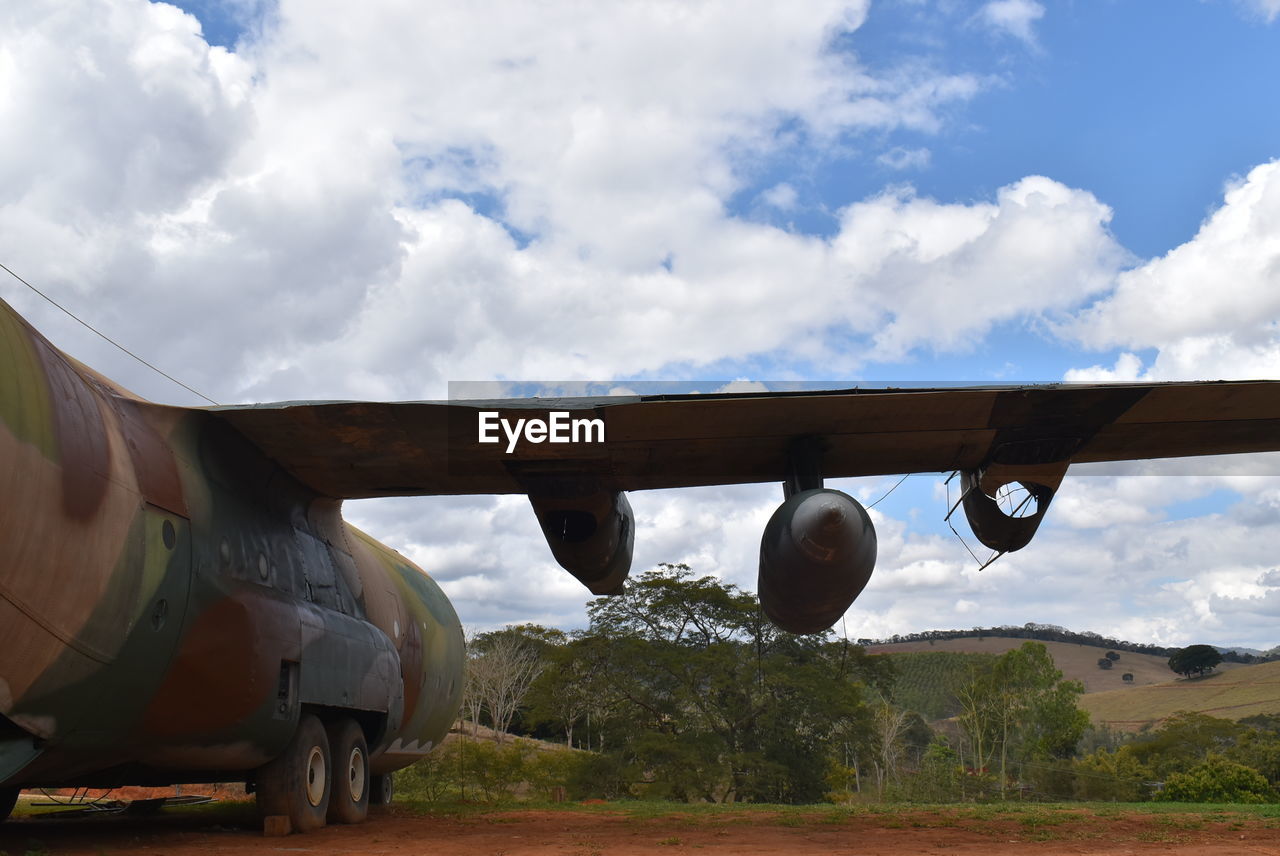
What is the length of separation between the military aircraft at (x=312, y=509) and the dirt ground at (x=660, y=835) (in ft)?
2.01

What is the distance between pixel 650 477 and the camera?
9820 mm

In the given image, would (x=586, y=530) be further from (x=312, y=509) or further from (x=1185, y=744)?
(x=1185, y=744)

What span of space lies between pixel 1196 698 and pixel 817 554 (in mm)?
87956

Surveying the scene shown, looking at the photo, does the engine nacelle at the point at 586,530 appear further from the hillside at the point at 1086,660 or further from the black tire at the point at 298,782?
the hillside at the point at 1086,660

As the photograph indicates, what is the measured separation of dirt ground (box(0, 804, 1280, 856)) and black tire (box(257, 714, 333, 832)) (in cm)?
23

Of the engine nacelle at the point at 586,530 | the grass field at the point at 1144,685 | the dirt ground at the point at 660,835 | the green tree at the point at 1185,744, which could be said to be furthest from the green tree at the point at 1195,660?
the engine nacelle at the point at 586,530

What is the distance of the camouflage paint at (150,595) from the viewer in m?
6.00

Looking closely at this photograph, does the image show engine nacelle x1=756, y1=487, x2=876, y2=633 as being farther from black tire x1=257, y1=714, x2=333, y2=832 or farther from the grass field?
the grass field

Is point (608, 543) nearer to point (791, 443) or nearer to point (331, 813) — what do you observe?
point (791, 443)

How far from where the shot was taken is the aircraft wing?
8008mm

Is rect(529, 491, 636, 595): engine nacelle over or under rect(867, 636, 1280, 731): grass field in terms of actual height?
over

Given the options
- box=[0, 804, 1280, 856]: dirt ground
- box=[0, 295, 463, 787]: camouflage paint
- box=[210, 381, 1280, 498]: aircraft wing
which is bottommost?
box=[0, 804, 1280, 856]: dirt ground

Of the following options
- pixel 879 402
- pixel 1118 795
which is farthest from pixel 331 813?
pixel 1118 795

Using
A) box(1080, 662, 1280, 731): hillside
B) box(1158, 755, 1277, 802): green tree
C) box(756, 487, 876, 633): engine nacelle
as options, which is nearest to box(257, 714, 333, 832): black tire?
box(756, 487, 876, 633): engine nacelle
